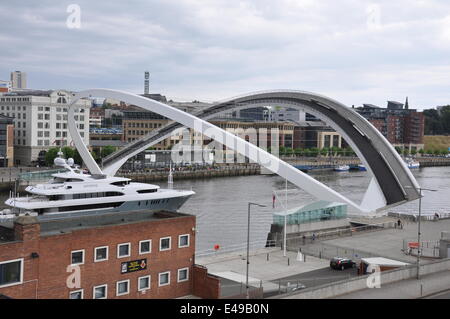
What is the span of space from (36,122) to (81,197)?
40181mm

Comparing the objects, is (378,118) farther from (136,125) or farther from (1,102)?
(1,102)

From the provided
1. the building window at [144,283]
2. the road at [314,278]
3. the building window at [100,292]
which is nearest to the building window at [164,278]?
the building window at [144,283]

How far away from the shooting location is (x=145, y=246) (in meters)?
15.4

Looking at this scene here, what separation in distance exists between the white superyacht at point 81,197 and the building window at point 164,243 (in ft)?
32.7

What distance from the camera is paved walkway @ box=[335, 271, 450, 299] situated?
45.6 ft

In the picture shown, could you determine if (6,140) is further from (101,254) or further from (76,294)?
(76,294)

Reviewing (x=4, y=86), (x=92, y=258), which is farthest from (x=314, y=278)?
(x=4, y=86)

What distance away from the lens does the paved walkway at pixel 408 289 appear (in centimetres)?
1390

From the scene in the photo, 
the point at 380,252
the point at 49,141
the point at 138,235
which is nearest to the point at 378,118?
the point at 49,141

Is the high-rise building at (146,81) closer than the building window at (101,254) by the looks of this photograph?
No

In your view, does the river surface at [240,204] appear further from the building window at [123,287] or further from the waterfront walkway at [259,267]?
the building window at [123,287]

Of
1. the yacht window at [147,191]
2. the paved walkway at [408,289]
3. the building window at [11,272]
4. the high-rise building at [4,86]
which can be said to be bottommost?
the paved walkway at [408,289]

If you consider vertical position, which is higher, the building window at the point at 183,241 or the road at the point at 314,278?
the building window at the point at 183,241
